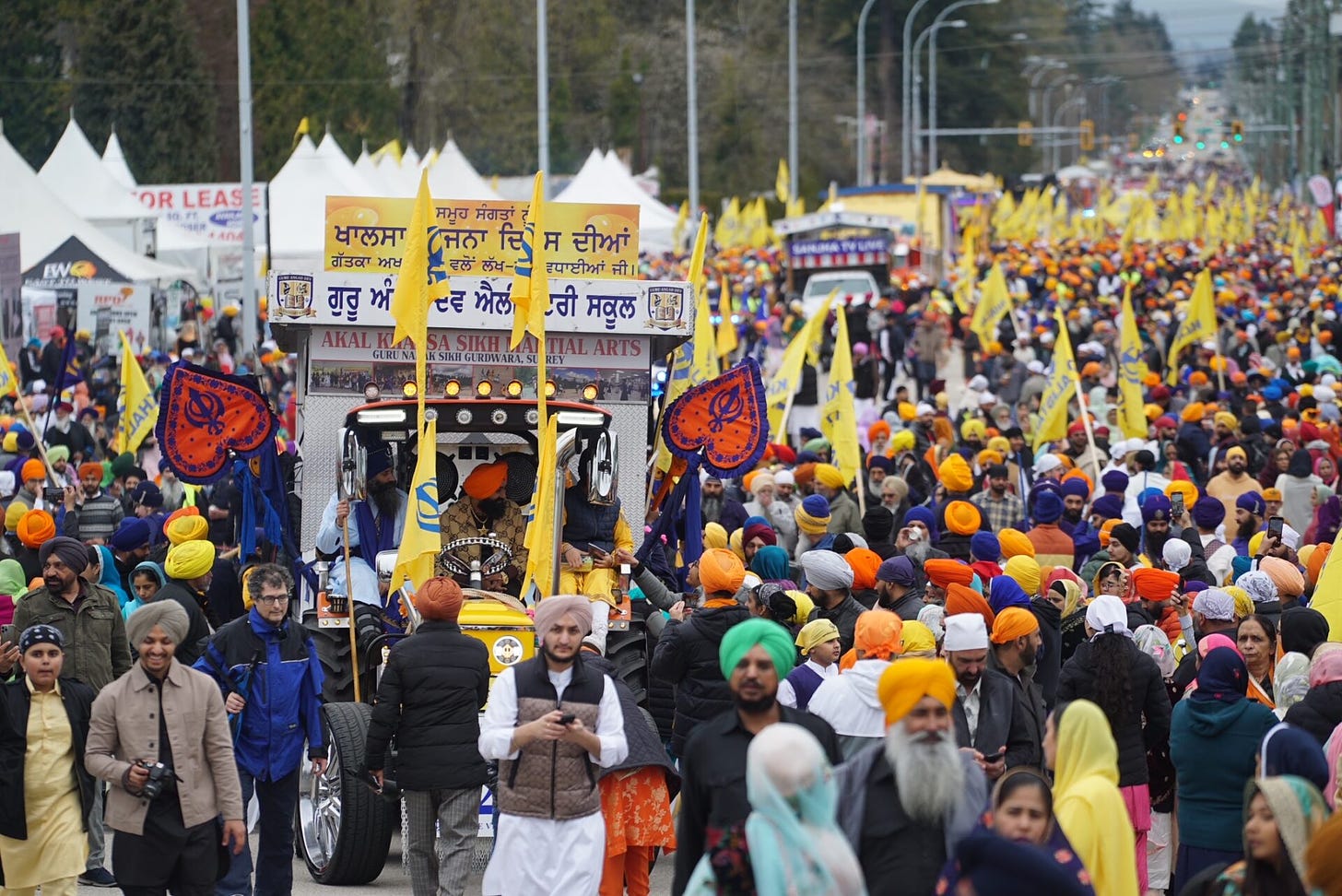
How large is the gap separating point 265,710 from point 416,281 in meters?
2.83

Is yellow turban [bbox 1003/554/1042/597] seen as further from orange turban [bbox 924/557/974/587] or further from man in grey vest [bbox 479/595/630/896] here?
man in grey vest [bbox 479/595/630/896]

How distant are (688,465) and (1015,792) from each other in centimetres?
679

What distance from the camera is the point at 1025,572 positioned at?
35.5 ft

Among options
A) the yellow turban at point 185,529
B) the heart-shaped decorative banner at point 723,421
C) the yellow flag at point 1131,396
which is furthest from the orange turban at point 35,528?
the yellow flag at point 1131,396

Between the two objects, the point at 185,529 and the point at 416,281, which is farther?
the point at 185,529

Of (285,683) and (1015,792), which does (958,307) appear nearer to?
(285,683)

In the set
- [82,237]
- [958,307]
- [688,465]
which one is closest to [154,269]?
[82,237]

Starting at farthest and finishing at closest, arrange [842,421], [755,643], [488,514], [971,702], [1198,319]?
[1198,319]
[842,421]
[488,514]
[971,702]
[755,643]

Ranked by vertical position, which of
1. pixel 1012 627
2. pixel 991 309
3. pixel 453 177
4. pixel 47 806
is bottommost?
pixel 47 806

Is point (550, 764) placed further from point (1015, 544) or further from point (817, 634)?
point (1015, 544)

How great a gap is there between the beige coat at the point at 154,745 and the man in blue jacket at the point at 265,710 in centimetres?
92

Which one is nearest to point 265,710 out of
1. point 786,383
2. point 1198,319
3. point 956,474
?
point 956,474

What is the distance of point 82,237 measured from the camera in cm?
3384

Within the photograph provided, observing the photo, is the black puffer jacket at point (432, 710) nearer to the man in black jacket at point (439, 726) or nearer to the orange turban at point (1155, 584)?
the man in black jacket at point (439, 726)
